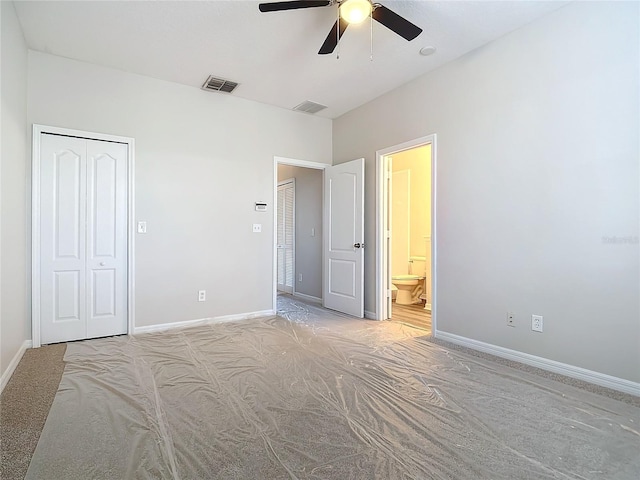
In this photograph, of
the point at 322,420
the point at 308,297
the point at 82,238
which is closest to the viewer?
the point at 322,420

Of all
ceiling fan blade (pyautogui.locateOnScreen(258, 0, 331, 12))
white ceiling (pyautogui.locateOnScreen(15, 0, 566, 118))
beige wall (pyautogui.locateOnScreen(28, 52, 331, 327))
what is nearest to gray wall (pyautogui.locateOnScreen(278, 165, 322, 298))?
beige wall (pyautogui.locateOnScreen(28, 52, 331, 327))

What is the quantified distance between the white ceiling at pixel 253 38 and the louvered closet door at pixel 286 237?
259 centimetres

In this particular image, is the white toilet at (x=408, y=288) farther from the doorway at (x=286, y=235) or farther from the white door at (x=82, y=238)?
the white door at (x=82, y=238)

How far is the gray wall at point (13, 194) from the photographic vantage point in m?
2.38

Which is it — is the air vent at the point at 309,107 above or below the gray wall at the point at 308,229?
above

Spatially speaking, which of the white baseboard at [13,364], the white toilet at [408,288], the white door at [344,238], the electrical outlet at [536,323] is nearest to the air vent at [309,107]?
the white door at [344,238]

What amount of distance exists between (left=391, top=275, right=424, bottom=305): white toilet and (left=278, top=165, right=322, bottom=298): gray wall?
123 cm

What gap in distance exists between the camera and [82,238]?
343 centimetres

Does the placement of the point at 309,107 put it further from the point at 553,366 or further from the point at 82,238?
the point at 553,366

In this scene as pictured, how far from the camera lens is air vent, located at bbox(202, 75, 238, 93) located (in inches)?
150

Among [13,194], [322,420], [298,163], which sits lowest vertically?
[322,420]

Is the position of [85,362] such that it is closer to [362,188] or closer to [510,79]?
[362,188]

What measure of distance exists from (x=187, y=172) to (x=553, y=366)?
3.96 metres

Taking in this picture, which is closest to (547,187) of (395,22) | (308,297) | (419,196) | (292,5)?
(395,22)
